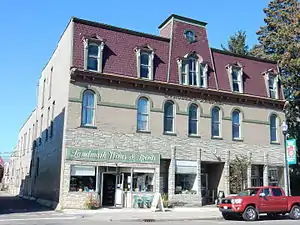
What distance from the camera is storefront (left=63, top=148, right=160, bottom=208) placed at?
23.0 m

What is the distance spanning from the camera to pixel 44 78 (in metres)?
34.9

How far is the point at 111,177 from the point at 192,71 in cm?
966

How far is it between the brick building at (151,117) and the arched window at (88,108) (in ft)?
0.21

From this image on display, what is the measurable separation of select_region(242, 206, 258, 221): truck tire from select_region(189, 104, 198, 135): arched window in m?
9.46

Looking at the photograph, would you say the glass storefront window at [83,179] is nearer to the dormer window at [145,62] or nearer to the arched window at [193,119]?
the dormer window at [145,62]

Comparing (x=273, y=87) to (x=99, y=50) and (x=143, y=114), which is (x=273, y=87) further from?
(x=99, y=50)

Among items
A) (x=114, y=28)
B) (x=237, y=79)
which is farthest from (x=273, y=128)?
(x=114, y=28)

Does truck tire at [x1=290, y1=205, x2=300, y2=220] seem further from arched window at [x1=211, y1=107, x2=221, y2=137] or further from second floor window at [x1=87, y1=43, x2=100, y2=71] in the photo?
second floor window at [x1=87, y1=43, x2=100, y2=71]

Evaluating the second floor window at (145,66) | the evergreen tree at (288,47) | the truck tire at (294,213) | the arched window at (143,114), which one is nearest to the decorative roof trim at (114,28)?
the second floor window at (145,66)

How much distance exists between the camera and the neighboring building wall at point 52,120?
24891 millimetres

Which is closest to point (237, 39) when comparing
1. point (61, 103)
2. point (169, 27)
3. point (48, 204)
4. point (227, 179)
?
point (169, 27)

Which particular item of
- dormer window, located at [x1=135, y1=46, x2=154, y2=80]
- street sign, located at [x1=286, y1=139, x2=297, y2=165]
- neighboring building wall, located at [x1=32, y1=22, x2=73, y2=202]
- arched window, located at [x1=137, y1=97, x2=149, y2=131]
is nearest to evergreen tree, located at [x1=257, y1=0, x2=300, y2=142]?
street sign, located at [x1=286, y1=139, x2=297, y2=165]

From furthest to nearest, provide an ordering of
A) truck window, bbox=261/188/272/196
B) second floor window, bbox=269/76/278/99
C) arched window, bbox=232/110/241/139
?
second floor window, bbox=269/76/278/99 → arched window, bbox=232/110/241/139 → truck window, bbox=261/188/272/196

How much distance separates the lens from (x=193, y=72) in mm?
28328
